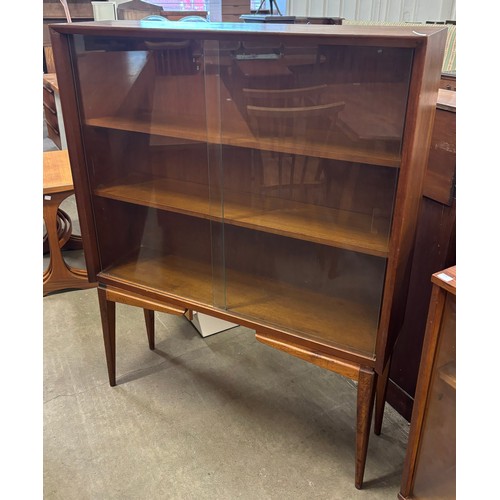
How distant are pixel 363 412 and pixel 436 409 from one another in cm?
23

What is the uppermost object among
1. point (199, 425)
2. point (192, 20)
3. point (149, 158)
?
point (192, 20)

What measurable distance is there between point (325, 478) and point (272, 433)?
23 centimetres

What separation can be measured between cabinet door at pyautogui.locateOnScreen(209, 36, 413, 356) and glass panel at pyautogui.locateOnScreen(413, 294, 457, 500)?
19 cm

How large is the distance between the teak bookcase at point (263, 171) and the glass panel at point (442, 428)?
157 millimetres

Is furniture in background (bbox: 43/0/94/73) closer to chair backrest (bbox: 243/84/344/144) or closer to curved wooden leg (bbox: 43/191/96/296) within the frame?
curved wooden leg (bbox: 43/191/96/296)

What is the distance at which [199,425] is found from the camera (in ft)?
5.08

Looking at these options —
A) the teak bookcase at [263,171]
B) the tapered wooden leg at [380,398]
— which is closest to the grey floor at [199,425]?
the tapered wooden leg at [380,398]

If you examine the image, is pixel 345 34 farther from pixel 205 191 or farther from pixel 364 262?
pixel 205 191

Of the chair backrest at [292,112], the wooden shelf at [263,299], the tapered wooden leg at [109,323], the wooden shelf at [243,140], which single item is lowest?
the tapered wooden leg at [109,323]

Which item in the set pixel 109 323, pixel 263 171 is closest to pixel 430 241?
pixel 263 171

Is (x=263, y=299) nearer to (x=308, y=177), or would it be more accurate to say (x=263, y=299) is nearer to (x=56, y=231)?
(x=308, y=177)

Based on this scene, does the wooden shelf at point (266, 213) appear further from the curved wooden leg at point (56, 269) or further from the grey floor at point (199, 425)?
the curved wooden leg at point (56, 269)

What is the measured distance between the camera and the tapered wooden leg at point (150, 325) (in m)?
1.86

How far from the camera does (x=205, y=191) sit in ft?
4.54
